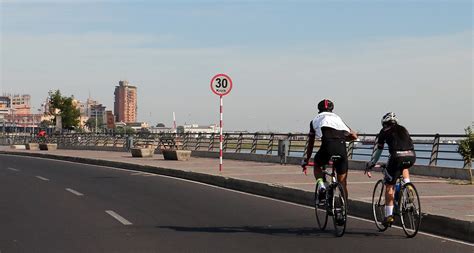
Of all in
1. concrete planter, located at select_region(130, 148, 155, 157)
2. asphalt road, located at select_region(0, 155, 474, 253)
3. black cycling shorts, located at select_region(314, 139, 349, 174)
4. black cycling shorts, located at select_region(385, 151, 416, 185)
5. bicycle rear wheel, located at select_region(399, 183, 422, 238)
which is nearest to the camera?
asphalt road, located at select_region(0, 155, 474, 253)

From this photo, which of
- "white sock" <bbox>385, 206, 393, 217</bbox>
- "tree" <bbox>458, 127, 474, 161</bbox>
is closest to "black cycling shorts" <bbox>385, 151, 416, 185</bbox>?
"white sock" <bbox>385, 206, 393, 217</bbox>

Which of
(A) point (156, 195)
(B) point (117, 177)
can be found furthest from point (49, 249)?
(B) point (117, 177)

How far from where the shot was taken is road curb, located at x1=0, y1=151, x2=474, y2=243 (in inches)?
375

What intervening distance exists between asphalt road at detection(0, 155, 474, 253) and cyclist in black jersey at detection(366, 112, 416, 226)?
551 millimetres

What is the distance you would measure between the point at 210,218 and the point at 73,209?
3.02 metres

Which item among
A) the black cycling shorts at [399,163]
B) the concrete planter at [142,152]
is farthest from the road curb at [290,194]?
the concrete planter at [142,152]

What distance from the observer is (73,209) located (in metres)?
12.9

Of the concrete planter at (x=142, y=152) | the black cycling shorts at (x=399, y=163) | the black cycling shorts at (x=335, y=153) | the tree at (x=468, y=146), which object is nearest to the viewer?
the black cycling shorts at (x=399, y=163)

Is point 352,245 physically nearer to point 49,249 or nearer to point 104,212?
point 49,249

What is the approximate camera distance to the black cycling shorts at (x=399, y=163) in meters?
9.34

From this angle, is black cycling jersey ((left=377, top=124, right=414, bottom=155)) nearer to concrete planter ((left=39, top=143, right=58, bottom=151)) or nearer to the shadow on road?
the shadow on road

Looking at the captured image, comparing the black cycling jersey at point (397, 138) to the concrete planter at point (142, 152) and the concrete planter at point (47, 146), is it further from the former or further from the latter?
the concrete planter at point (47, 146)

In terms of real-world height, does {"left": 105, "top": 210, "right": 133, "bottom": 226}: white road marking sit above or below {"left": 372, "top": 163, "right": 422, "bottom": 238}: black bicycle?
below

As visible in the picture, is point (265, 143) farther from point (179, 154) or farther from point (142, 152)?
point (142, 152)
